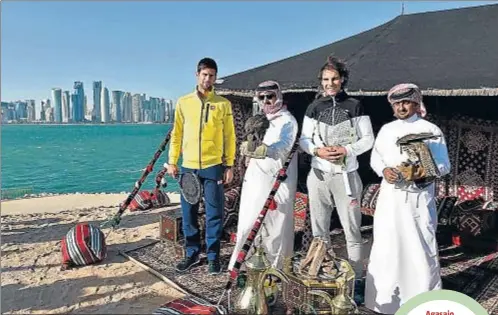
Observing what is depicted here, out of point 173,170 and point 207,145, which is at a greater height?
point 207,145

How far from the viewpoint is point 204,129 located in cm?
386

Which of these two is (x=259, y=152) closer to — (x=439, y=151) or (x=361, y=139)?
(x=361, y=139)

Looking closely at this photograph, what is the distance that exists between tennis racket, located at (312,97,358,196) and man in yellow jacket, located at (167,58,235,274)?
3.28 feet

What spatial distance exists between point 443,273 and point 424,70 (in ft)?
6.42

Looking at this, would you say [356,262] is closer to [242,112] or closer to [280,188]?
[280,188]

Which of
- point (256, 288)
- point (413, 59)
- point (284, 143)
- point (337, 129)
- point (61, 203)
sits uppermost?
point (413, 59)

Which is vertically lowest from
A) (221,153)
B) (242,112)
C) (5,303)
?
(5,303)

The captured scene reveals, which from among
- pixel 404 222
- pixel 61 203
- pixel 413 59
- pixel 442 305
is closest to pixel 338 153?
pixel 404 222

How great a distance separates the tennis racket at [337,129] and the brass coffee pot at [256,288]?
90cm

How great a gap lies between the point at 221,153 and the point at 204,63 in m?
0.82

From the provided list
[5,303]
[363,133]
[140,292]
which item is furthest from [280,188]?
[5,303]

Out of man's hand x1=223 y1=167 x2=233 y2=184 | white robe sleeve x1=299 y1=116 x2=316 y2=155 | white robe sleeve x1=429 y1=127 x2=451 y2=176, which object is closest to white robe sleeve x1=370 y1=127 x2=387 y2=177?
white robe sleeve x1=429 y1=127 x2=451 y2=176

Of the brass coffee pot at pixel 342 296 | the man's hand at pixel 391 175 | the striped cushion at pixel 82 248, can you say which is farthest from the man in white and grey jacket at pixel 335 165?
the striped cushion at pixel 82 248

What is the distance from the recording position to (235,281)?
121 inches
